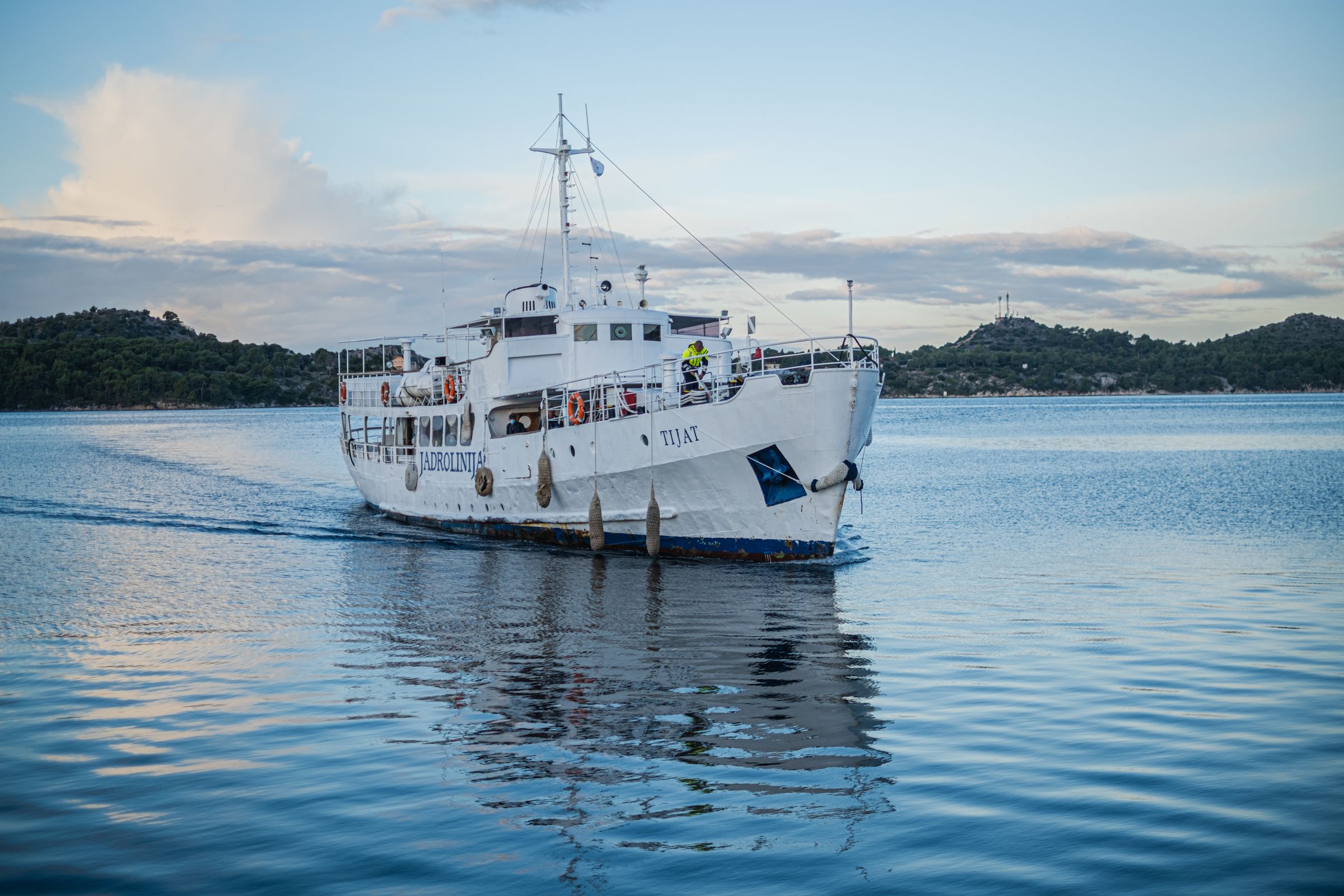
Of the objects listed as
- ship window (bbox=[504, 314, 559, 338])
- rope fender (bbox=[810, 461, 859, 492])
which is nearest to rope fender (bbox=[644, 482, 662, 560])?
rope fender (bbox=[810, 461, 859, 492])

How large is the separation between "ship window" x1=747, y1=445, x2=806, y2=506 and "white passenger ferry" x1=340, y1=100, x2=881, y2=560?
0.10 ft

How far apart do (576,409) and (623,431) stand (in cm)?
181

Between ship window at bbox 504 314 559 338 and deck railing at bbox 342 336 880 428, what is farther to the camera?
ship window at bbox 504 314 559 338

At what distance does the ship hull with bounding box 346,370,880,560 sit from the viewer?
21141mm

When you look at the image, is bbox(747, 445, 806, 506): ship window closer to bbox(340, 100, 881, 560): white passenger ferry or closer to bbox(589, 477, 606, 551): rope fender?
bbox(340, 100, 881, 560): white passenger ferry

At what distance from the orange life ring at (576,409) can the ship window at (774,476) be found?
4617 millimetres

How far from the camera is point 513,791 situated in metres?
9.10

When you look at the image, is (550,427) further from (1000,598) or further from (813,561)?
(1000,598)

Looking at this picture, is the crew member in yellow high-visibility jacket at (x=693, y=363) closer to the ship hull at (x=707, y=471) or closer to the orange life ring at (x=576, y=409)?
the ship hull at (x=707, y=471)

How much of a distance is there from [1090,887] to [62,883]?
7.32m

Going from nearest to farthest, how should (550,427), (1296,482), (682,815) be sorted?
(682,815), (550,427), (1296,482)

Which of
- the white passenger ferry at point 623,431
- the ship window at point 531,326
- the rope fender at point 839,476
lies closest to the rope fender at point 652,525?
the white passenger ferry at point 623,431

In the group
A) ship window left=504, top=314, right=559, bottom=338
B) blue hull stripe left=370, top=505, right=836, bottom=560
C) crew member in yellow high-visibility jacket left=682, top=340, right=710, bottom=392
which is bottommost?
blue hull stripe left=370, top=505, right=836, bottom=560

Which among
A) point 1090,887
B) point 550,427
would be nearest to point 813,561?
point 550,427
